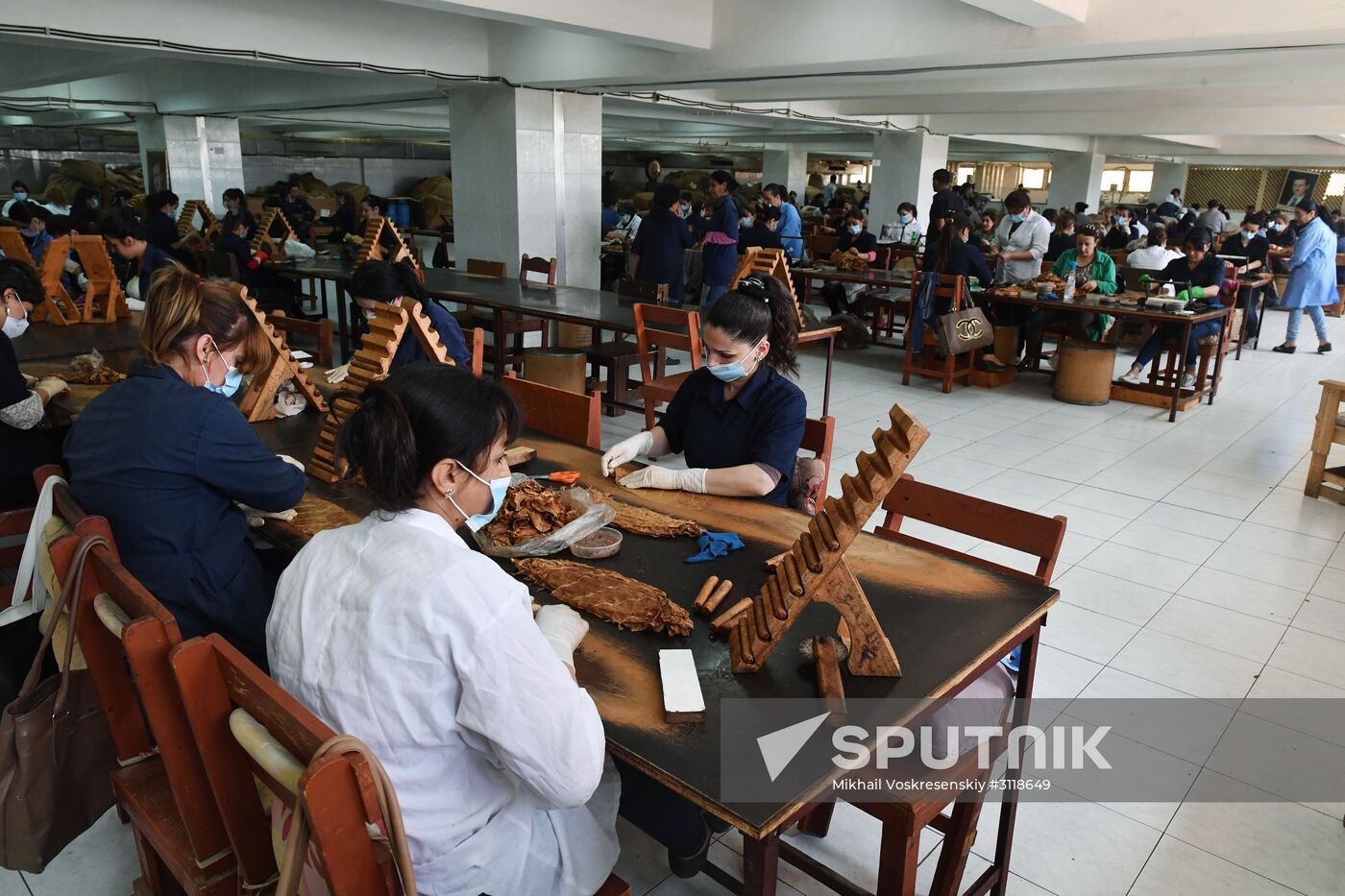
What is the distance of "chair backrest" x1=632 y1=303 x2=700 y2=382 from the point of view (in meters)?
4.70

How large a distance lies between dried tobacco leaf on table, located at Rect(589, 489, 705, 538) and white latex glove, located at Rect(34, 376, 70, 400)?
2210mm

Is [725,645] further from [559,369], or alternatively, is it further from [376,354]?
[559,369]

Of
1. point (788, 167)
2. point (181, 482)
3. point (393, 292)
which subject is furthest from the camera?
point (788, 167)

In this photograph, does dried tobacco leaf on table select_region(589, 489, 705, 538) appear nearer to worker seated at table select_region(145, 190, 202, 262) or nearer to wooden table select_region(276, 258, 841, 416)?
wooden table select_region(276, 258, 841, 416)

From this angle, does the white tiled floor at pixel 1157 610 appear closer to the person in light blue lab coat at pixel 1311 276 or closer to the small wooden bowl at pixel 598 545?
the small wooden bowl at pixel 598 545

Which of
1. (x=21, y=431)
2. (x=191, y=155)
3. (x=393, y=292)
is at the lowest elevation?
(x=21, y=431)

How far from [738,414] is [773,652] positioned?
1.07 metres

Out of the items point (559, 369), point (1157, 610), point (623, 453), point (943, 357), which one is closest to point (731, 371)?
point (623, 453)

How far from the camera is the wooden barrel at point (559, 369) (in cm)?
554

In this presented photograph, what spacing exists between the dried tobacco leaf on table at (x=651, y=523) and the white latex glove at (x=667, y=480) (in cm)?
16

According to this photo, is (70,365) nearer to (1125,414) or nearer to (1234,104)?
(1125,414)

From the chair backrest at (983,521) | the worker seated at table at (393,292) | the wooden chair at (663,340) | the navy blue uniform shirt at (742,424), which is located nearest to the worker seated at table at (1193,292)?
the wooden chair at (663,340)

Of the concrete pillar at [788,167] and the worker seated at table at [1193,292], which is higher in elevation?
the concrete pillar at [788,167]

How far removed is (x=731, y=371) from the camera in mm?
2580
